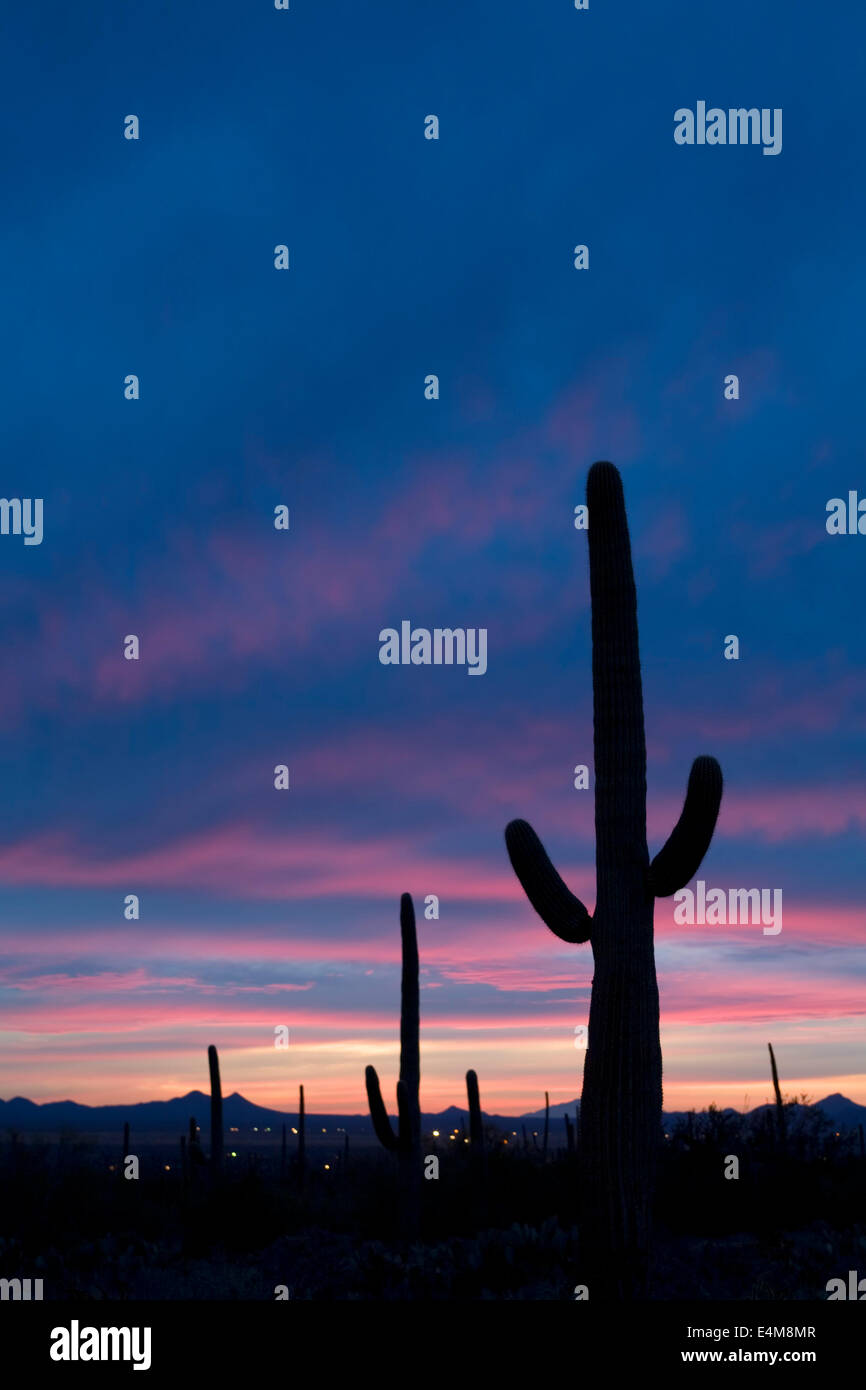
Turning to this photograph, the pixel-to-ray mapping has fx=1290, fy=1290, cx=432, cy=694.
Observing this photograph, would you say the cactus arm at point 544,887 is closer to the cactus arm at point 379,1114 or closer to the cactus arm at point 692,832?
the cactus arm at point 692,832

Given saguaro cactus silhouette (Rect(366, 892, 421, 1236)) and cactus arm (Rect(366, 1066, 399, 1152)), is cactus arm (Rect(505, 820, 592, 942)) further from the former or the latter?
cactus arm (Rect(366, 1066, 399, 1152))

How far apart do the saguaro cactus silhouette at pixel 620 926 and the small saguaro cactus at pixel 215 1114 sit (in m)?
18.4

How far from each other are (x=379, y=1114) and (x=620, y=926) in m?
12.7

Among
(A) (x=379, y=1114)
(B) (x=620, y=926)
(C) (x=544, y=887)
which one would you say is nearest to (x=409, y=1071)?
(A) (x=379, y=1114)

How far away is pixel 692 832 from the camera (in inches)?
360

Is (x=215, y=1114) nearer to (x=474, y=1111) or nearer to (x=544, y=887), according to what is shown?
(x=474, y=1111)

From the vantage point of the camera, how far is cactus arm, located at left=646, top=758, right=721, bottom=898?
9125 millimetres

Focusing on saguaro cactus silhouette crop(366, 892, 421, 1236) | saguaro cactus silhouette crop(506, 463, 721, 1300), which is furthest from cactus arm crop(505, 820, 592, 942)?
saguaro cactus silhouette crop(366, 892, 421, 1236)

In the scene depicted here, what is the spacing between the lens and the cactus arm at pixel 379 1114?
781 inches

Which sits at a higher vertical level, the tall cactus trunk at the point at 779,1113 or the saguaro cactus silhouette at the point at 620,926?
the saguaro cactus silhouette at the point at 620,926

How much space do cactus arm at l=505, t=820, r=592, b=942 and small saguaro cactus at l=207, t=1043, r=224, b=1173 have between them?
59.3 ft

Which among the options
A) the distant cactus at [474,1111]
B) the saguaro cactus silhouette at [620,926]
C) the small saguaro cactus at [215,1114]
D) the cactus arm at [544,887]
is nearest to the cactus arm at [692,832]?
the saguaro cactus silhouette at [620,926]
